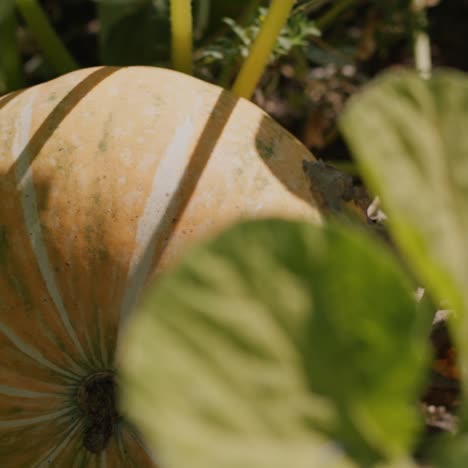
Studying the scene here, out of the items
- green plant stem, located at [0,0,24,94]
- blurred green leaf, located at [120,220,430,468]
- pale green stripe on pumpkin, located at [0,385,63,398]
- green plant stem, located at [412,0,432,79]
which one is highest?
green plant stem, located at [412,0,432,79]

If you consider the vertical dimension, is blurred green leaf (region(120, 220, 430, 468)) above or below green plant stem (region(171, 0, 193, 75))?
below

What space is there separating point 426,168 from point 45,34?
1.22 metres

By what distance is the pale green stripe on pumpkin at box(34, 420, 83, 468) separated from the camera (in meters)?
1.32

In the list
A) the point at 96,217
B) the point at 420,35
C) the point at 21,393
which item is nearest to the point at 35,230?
the point at 96,217

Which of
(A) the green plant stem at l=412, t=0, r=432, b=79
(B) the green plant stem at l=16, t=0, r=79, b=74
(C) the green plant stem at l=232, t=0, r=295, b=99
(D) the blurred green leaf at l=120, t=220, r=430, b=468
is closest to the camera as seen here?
(D) the blurred green leaf at l=120, t=220, r=430, b=468

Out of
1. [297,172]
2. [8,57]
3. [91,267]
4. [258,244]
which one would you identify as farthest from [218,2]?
[258,244]

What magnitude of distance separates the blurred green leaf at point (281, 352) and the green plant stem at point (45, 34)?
1.20 metres

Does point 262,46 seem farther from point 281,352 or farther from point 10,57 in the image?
point 281,352

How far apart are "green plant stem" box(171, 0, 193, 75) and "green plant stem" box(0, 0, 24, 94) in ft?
1.46

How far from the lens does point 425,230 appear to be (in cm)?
72

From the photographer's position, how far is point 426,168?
766 mm

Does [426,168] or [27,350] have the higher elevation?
[426,168]

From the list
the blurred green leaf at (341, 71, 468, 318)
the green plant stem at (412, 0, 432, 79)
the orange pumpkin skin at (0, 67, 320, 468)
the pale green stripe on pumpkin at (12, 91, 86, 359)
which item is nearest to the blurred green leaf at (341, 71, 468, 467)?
the blurred green leaf at (341, 71, 468, 318)

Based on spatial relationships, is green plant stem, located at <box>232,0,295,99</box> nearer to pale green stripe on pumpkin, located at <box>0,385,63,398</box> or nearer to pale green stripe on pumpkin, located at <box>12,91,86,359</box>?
pale green stripe on pumpkin, located at <box>12,91,86,359</box>
